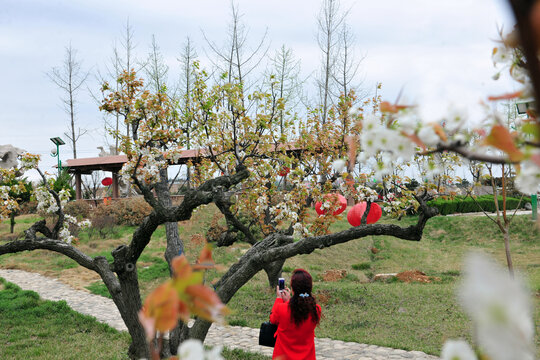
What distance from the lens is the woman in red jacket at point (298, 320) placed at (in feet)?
12.7

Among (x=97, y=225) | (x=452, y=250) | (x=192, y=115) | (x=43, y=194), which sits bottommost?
(x=452, y=250)

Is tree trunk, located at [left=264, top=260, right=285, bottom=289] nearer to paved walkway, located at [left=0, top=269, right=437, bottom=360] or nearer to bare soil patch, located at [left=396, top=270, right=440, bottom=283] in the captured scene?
paved walkway, located at [left=0, top=269, right=437, bottom=360]

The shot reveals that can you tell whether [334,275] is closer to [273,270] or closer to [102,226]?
[273,270]

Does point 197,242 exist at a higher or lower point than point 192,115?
lower

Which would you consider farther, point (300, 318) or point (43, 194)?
point (43, 194)

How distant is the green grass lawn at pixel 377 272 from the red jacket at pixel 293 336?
509 millimetres

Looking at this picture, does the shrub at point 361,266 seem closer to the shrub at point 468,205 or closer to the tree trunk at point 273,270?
the tree trunk at point 273,270

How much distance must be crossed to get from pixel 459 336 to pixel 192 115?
5.86 metres

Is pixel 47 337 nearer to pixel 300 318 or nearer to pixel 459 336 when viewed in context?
pixel 300 318

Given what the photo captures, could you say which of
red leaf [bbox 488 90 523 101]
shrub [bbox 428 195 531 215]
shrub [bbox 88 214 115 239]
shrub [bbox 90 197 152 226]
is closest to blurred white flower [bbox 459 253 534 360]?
red leaf [bbox 488 90 523 101]

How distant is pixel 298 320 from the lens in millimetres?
3867

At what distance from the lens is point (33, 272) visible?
40.4ft

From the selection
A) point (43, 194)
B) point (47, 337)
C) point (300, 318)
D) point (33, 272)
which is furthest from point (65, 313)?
Answer: point (300, 318)

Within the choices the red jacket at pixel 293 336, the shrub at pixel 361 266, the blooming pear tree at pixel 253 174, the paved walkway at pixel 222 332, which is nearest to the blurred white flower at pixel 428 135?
the blooming pear tree at pixel 253 174
